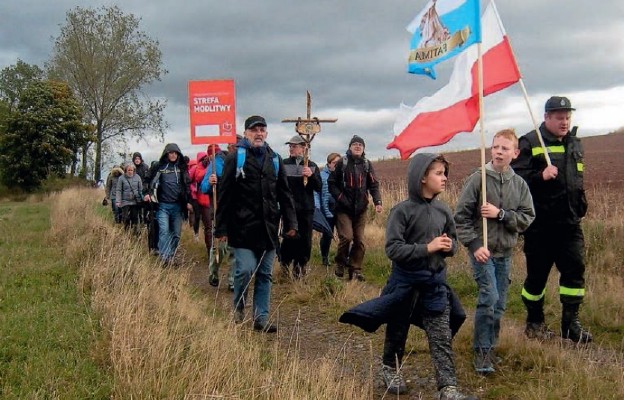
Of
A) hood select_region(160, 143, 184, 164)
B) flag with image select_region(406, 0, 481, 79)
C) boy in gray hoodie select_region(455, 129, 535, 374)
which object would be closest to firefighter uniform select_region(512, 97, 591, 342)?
boy in gray hoodie select_region(455, 129, 535, 374)

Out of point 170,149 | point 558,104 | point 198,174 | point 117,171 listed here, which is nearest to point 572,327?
point 558,104

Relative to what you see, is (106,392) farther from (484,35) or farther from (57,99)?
(57,99)

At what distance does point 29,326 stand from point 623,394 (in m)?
4.55

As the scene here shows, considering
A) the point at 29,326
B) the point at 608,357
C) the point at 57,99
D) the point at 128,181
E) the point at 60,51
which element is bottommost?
the point at 608,357

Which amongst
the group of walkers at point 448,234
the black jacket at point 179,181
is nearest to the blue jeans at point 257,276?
the group of walkers at point 448,234

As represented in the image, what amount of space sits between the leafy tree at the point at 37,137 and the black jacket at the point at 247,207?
4054 cm

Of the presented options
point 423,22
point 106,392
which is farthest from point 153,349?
point 423,22

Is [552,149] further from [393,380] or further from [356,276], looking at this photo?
[356,276]

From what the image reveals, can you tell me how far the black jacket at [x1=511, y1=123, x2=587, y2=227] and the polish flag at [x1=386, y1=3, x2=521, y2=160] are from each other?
718mm

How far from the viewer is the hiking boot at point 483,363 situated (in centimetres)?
490

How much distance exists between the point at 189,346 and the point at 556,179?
11.6 ft

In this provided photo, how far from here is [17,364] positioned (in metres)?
4.34

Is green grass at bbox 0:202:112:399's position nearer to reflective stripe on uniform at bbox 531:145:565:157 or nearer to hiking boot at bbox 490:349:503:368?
hiking boot at bbox 490:349:503:368

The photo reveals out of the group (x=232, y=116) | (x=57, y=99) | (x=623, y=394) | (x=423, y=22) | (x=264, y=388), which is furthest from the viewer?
(x=57, y=99)
